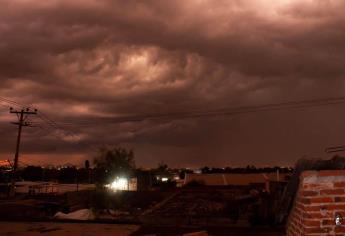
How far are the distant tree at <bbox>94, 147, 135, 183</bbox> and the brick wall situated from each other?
43.9 meters

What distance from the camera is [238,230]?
57.8ft

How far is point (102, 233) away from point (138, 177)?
137 ft

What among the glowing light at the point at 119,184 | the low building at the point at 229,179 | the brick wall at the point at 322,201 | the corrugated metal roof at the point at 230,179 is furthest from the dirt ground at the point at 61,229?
the glowing light at the point at 119,184

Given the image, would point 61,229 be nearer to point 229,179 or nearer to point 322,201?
point 322,201

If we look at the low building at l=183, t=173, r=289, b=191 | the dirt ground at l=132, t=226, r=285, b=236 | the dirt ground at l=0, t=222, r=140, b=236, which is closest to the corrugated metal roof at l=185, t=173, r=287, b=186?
the low building at l=183, t=173, r=289, b=191

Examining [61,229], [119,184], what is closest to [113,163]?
[119,184]

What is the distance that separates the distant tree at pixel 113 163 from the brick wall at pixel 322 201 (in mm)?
43890

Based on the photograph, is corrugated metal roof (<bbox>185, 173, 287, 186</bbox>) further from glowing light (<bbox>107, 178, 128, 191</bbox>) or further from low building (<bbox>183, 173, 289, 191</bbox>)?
glowing light (<bbox>107, 178, 128, 191</bbox>)

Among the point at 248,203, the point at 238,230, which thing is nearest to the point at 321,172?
the point at 238,230

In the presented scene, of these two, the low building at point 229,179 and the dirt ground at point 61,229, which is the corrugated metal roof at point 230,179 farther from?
the dirt ground at point 61,229

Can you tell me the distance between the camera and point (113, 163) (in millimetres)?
51531

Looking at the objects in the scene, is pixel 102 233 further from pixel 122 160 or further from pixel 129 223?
pixel 122 160

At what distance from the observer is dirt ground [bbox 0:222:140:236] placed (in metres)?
15.5

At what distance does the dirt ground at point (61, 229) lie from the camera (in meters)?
Result: 15.5
